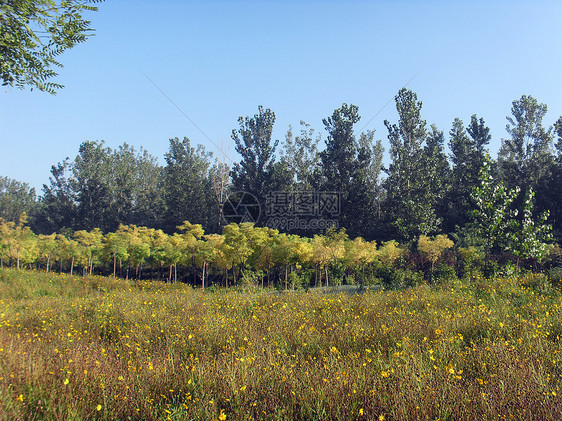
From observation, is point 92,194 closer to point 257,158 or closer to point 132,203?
point 132,203

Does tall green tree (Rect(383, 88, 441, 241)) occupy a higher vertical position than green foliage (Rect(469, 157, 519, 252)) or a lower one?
higher

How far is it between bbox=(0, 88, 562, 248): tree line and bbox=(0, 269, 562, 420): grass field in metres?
18.2

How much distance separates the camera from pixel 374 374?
3.48 meters

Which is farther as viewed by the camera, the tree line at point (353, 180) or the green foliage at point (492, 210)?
the tree line at point (353, 180)

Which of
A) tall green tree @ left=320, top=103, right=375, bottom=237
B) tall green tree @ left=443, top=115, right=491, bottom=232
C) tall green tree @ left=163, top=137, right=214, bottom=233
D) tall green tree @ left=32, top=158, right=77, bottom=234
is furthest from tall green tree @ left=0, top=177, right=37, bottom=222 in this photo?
tall green tree @ left=443, top=115, right=491, bottom=232

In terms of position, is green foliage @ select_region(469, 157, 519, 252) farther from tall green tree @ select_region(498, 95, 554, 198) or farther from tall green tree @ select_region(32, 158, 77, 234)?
tall green tree @ select_region(32, 158, 77, 234)

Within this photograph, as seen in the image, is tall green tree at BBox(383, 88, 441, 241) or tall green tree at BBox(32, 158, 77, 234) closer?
tall green tree at BBox(383, 88, 441, 241)

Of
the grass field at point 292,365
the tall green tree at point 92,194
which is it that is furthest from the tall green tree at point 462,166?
the tall green tree at point 92,194

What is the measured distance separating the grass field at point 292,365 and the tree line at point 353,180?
716 inches

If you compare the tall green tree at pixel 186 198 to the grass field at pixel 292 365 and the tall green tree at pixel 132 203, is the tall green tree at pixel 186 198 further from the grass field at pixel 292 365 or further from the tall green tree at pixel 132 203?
the grass field at pixel 292 365

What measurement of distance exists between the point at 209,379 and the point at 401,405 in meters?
1.70

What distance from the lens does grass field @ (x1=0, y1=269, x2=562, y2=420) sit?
2918mm

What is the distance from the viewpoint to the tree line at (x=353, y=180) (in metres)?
29.2

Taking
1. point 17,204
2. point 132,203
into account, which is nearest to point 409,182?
point 132,203
